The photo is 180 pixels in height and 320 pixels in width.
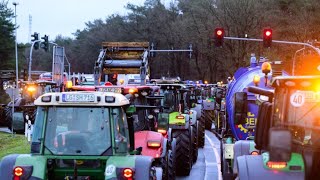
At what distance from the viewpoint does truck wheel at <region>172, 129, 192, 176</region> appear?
17.3m

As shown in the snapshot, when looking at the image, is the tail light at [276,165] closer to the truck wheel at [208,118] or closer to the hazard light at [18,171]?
the hazard light at [18,171]

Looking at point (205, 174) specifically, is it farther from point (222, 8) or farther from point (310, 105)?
point (222, 8)

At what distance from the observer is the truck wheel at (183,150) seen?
1734 centimetres

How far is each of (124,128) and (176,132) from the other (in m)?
8.81

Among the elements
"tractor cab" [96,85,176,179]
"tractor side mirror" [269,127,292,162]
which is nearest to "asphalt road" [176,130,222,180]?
"tractor cab" [96,85,176,179]

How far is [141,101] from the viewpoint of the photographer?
1330cm

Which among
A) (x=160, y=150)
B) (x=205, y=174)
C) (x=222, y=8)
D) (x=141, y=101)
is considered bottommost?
(x=205, y=174)

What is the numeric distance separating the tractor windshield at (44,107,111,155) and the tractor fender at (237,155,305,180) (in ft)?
7.70

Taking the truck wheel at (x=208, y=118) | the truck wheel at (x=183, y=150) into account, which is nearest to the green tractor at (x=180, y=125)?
the truck wheel at (x=183, y=150)

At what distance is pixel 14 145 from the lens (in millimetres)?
24000

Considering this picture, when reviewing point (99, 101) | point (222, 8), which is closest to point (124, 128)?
point (99, 101)

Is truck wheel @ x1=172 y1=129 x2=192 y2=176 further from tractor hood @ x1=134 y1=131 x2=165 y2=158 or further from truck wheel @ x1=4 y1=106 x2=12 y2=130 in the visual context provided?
truck wheel @ x1=4 y1=106 x2=12 y2=130

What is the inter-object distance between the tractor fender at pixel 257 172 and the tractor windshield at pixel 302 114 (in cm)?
34

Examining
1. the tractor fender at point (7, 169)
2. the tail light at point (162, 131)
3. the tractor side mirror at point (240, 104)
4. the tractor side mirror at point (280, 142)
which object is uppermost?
the tractor side mirror at point (240, 104)
